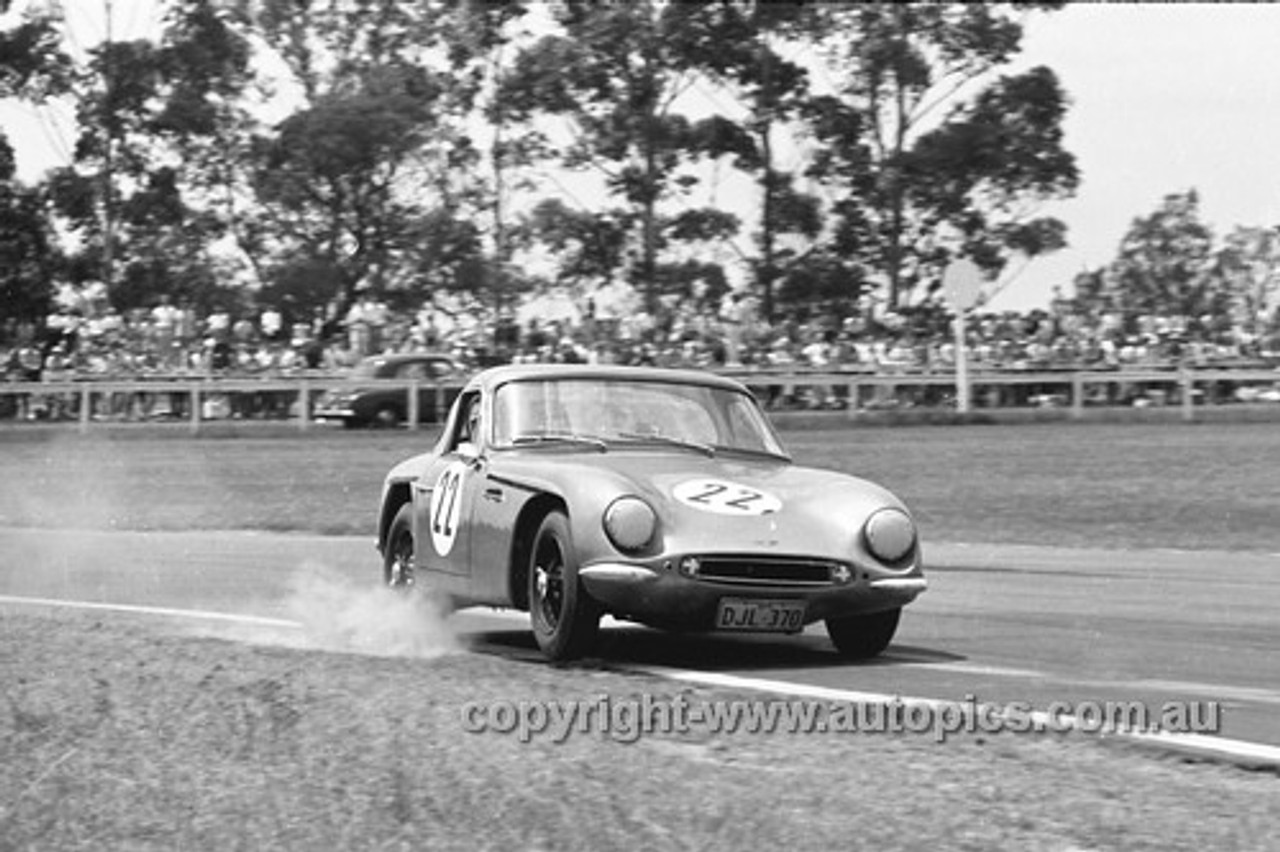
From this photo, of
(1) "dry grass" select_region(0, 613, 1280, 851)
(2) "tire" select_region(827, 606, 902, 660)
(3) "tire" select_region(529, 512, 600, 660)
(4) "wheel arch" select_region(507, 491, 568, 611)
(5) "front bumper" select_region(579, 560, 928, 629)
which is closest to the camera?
(1) "dry grass" select_region(0, 613, 1280, 851)

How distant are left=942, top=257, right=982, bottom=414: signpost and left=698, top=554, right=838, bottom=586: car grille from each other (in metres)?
25.4

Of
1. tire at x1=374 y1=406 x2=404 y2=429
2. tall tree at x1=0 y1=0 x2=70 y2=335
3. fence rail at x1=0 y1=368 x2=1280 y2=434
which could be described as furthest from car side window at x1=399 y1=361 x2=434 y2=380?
tall tree at x1=0 y1=0 x2=70 y2=335

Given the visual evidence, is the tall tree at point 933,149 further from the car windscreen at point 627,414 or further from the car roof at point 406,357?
the car windscreen at point 627,414

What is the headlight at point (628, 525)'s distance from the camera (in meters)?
8.06

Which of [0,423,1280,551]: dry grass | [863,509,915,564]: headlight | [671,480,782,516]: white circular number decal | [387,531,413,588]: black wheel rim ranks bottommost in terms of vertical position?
[0,423,1280,551]: dry grass

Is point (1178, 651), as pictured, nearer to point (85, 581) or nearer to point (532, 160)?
point (85, 581)

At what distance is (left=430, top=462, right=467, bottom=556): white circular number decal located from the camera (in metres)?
9.41

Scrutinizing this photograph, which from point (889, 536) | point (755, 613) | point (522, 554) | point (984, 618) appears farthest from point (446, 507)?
point (984, 618)

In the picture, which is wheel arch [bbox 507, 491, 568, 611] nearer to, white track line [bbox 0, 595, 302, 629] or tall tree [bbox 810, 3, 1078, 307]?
white track line [bbox 0, 595, 302, 629]

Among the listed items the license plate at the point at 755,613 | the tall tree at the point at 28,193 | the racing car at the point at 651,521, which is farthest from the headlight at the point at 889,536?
the tall tree at the point at 28,193

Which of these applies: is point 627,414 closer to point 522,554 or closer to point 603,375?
point 603,375

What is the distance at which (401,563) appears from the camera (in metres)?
10.3

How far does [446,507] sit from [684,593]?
177cm

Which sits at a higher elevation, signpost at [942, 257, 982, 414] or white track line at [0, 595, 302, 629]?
signpost at [942, 257, 982, 414]
